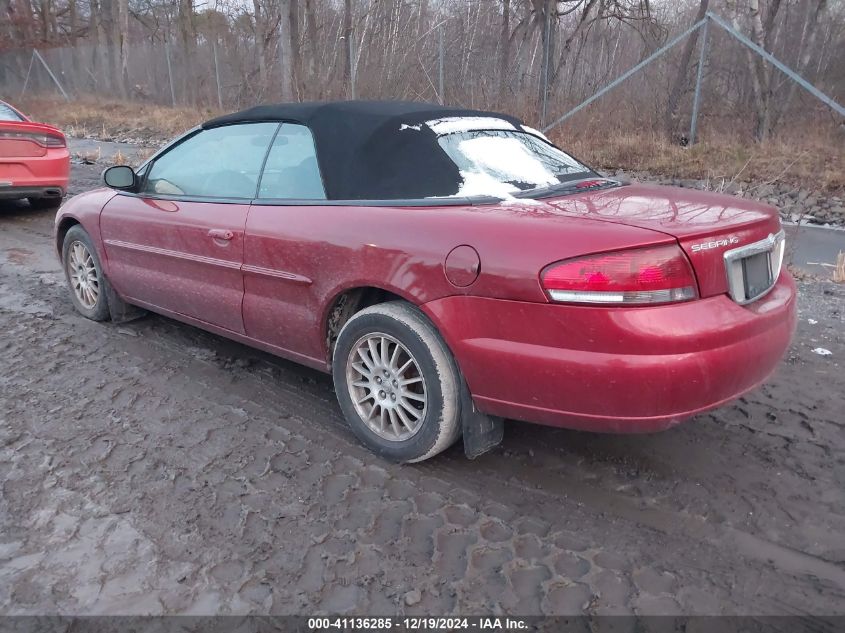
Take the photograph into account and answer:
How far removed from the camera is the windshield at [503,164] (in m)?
3.12

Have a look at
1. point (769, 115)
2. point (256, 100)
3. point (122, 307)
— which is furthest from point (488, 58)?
point (122, 307)

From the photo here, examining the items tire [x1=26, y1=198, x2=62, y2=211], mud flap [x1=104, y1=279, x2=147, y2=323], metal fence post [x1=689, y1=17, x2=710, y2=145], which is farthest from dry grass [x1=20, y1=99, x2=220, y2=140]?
mud flap [x1=104, y1=279, x2=147, y2=323]

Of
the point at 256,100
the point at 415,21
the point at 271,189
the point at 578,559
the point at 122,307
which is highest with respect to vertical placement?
the point at 415,21

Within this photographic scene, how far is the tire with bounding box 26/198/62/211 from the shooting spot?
9.72 m

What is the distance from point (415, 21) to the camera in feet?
63.6

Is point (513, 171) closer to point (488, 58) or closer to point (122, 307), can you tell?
point (122, 307)

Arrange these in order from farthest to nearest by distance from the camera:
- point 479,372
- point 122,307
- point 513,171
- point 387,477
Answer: point 122,307, point 513,171, point 387,477, point 479,372

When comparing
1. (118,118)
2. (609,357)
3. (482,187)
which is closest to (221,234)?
(482,187)

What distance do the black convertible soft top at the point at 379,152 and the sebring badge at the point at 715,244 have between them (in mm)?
1082

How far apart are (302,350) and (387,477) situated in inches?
33.9

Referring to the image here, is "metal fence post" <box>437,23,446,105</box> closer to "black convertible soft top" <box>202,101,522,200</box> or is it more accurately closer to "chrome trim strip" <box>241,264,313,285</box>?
"black convertible soft top" <box>202,101,522,200</box>

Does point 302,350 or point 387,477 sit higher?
point 302,350

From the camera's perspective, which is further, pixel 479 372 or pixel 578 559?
pixel 479 372

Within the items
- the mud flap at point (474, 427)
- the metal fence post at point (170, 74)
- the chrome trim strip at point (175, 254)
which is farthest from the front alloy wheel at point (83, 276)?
the metal fence post at point (170, 74)
